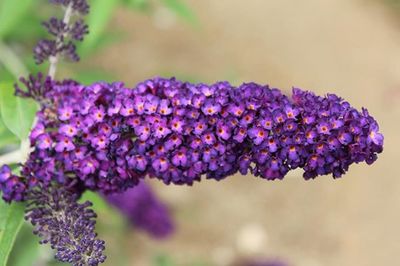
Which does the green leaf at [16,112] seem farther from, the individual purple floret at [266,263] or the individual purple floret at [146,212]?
the individual purple floret at [266,263]

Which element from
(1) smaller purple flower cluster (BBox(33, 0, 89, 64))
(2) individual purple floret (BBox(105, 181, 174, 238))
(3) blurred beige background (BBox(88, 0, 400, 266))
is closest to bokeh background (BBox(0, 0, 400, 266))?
(3) blurred beige background (BBox(88, 0, 400, 266))

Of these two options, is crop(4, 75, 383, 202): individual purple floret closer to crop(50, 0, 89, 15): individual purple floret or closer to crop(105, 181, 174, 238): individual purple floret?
crop(50, 0, 89, 15): individual purple floret

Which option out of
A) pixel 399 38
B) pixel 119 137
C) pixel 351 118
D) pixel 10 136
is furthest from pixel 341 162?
pixel 399 38

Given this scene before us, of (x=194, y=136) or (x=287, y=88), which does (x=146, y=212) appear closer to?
(x=287, y=88)

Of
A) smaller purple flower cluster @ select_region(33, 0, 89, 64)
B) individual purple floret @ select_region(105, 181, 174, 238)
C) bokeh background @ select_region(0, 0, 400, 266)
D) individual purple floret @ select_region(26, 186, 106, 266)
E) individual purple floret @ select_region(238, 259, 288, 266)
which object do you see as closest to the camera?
individual purple floret @ select_region(26, 186, 106, 266)

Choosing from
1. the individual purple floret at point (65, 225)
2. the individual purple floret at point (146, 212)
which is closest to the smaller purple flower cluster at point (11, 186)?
the individual purple floret at point (65, 225)

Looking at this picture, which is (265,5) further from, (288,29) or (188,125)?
(188,125)
